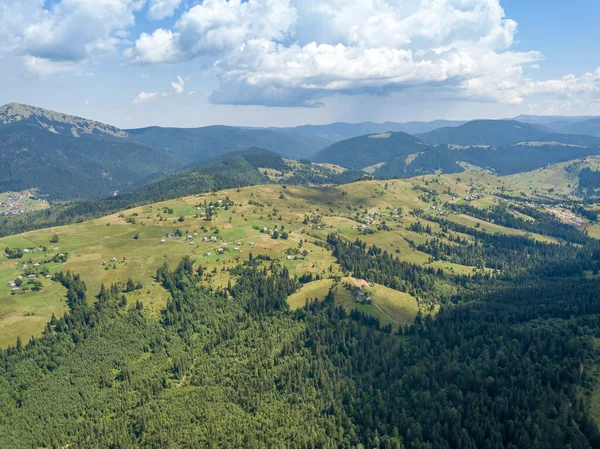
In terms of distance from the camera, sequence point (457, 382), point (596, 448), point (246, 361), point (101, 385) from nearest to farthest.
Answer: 1. point (596, 448)
2. point (457, 382)
3. point (101, 385)
4. point (246, 361)

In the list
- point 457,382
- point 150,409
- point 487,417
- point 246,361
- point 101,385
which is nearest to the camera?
point 487,417

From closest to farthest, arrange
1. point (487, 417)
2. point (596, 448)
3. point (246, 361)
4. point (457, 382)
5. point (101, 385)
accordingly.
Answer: point (596, 448), point (487, 417), point (457, 382), point (101, 385), point (246, 361)

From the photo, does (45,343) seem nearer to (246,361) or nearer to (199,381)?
(199,381)

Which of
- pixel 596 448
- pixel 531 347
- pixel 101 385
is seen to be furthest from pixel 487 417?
pixel 101 385

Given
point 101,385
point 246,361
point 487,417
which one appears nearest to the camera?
point 487,417

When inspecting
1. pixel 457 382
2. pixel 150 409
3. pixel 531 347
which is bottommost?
pixel 150 409

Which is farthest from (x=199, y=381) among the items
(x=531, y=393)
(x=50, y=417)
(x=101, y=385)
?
(x=531, y=393)

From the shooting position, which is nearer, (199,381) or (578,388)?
(578,388)

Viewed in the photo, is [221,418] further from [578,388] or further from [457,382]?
[578,388]

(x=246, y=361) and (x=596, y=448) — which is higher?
(x=596, y=448)
